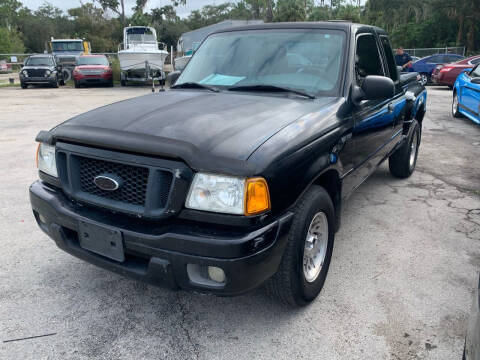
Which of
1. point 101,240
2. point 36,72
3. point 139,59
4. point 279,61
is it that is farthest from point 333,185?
point 36,72

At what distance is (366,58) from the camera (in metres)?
3.66

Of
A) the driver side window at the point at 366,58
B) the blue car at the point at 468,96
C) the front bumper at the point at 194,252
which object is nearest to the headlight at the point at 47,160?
the front bumper at the point at 194,252

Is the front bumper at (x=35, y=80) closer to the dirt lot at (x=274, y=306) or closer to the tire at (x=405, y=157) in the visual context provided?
the dirt lot at (x=274, y=306)

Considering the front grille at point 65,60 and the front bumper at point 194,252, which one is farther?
the front grille at point 65,60

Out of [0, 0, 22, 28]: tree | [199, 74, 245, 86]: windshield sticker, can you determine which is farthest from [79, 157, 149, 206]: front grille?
[0, 0, 22, 28]: tree

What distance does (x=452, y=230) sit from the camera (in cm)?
387

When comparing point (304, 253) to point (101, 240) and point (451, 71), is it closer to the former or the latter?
point (101, 240)

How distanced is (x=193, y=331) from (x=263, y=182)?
1.06 m

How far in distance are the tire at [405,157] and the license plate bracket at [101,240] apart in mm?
3977

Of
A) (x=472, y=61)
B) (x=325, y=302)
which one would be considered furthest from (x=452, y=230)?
(x=472, y=61)

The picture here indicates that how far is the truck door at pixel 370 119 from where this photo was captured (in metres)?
3.28

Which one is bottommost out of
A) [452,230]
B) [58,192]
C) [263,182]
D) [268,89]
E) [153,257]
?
[452,230]

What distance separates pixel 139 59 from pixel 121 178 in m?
18.7

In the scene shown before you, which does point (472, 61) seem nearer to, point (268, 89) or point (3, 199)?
point (268, 89)
